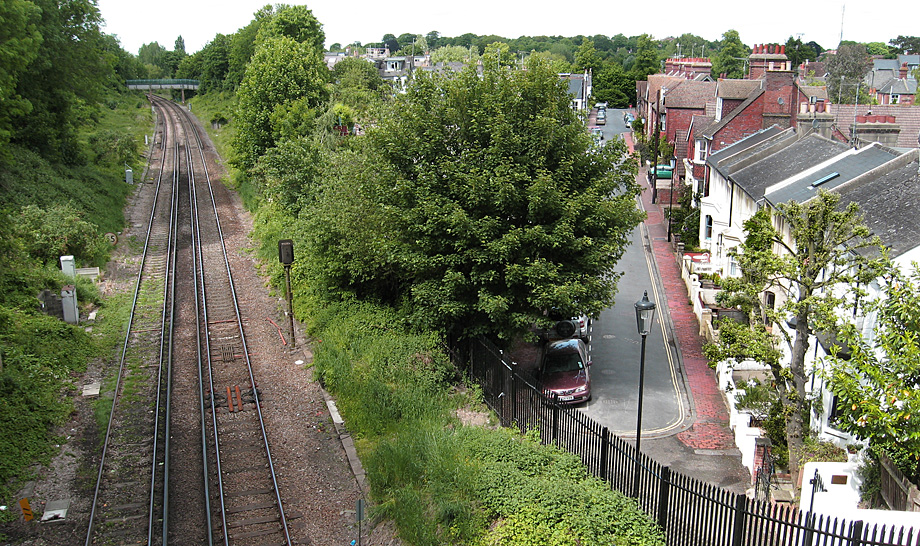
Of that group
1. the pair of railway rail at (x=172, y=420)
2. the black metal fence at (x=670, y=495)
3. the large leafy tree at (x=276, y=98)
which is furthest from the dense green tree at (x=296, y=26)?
the black metal fence at (x=670, y=495)

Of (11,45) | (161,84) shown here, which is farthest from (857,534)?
(161,84)

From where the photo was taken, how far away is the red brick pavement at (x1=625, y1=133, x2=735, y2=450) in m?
19.1

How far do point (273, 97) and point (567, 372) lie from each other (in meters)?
30.7

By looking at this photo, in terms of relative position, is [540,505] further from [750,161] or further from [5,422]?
[750,161]

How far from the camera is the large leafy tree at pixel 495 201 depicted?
18.4 m

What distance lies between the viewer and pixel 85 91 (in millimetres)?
42906

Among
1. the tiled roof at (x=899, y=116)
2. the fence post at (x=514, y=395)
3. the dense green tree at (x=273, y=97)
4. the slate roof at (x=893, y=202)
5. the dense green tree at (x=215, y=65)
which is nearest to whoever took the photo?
the fence post at (x=514, y=395)

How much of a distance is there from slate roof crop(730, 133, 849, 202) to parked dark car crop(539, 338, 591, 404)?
972 cm

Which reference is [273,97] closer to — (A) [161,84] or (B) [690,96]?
(B) [690,96]

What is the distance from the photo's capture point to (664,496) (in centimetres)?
1214

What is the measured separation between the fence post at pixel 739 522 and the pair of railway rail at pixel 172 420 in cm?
761

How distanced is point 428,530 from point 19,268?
63.8ft

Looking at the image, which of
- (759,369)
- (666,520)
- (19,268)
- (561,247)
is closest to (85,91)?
(19,268)

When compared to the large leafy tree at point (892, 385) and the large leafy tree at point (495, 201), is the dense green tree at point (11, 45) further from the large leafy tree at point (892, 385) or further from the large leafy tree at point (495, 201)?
the large leafy tree at point (892, 385)
